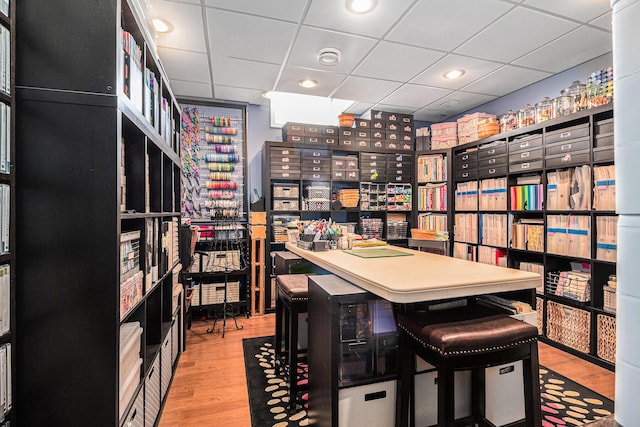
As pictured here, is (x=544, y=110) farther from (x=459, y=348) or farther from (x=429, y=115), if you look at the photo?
(x=459, y=348)

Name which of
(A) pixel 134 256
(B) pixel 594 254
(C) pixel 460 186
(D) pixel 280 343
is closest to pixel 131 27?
(A) pixel 134 256

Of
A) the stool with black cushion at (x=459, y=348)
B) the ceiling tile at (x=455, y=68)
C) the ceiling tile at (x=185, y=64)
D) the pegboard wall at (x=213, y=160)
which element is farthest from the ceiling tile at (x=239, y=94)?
the stool with black cushion at (x=459, y=348)

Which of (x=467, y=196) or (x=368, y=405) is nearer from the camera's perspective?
(x=368, y=405)

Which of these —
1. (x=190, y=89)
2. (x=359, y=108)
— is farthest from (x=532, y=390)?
(x=190, y=89)

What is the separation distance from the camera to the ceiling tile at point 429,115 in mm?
4496

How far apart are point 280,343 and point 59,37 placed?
2.14m

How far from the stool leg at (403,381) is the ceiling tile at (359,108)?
3446 millimetres

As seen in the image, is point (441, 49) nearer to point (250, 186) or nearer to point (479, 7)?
point (479, 7)

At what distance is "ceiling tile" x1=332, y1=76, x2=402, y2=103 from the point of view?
347 cm

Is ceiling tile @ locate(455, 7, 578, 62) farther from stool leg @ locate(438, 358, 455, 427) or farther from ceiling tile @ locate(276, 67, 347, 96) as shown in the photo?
stool leg @ locate(438, 358, 455, 427)

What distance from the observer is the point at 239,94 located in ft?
12.7

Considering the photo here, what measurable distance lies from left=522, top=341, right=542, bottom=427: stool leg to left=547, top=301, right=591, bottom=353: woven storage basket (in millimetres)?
1893

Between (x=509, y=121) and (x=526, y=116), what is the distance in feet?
0.66

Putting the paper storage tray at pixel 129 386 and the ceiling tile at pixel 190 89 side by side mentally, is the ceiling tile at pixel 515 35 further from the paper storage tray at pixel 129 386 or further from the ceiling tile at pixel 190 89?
the paper storage tray at pixel 129 386
